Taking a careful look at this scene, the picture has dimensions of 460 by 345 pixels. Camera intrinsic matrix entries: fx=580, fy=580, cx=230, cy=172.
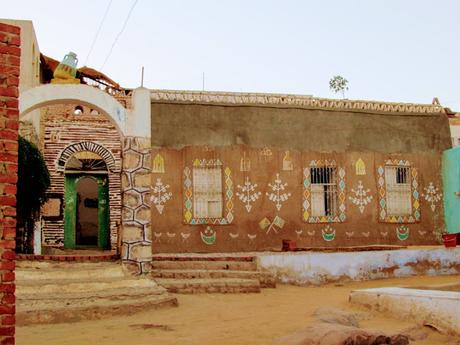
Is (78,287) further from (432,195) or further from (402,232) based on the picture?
(432,195)

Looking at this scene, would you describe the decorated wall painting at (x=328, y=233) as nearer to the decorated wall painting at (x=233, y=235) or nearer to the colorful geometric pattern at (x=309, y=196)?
the colorful geometric pattern at (x=309, y=196)

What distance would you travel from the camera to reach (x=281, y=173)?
14.7 m

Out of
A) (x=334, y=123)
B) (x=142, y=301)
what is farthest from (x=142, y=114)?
(x=334, y=123)

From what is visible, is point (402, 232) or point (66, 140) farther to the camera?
point (66, 140)

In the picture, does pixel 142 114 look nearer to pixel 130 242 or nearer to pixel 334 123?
pixel 130 242

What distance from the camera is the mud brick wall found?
16.8 meters

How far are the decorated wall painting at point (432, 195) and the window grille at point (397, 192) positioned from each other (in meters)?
0.57

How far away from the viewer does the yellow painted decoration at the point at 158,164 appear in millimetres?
13961

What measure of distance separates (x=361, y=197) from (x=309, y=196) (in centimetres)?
146

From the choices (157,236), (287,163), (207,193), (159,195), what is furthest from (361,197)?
(157,236)

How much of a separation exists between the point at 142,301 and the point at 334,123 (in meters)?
9.04

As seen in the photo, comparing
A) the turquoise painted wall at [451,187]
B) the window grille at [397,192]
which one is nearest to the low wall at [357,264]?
the window grille at [397,192]

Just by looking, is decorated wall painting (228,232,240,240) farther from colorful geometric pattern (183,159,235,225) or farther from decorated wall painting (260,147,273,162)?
decorated wall painting (260,147,273,162)

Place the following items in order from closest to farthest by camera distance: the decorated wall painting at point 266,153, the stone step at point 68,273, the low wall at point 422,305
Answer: the low wall at point 422,305 → the stone step at point 68,273 → the decorated wall painting at point 266,153
